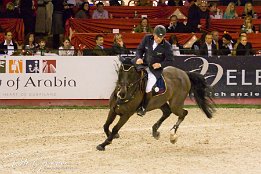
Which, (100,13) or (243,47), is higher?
(100,13)

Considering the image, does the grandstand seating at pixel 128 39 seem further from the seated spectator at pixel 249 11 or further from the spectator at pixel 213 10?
the spectator at pixel 213 10

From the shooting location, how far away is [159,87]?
1384cm

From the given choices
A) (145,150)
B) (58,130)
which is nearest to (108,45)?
(58,130)

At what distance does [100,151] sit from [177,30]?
10.4 metres

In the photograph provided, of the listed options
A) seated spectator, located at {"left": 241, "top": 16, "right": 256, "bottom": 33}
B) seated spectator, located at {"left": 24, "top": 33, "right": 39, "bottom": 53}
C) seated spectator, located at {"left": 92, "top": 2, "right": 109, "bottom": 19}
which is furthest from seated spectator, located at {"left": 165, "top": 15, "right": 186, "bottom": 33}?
seated spectator, located at {"left": 24, "top": 33, "right": 39, "bottom": 53}

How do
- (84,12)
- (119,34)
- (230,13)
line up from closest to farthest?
(119,34) → (84,12) → (230,13)

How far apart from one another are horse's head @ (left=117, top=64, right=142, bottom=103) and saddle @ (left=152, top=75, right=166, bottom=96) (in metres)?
0.67

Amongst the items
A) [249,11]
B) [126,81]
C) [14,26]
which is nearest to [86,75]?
[14,26]

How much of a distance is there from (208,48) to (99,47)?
2941 millimetres

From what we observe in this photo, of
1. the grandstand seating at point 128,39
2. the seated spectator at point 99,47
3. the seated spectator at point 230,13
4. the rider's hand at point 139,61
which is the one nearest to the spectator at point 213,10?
the seated spectator at point 230,13

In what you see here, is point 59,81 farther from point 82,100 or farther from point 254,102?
point 254,102

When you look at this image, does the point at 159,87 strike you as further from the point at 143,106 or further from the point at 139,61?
the point at 139,61

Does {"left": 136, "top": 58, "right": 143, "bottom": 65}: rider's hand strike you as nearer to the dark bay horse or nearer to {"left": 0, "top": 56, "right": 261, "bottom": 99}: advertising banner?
the dark bay horse

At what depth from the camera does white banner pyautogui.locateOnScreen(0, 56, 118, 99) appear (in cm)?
2019
